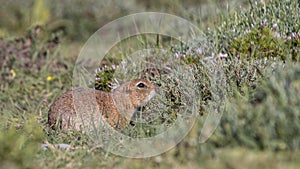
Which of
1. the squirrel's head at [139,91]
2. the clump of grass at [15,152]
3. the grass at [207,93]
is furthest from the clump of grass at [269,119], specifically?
the squirrel's head at [139,91]

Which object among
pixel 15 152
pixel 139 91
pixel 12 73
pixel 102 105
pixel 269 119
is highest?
pixel 12 73

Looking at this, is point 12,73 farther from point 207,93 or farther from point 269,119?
point 269,119

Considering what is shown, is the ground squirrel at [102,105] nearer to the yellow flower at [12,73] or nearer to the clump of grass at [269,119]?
the clump of grass at [269,119]

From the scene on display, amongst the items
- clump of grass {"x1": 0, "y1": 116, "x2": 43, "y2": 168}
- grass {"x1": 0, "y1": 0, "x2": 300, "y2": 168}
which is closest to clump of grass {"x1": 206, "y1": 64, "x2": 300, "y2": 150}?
grass {"x1": 0, "y1": 0, "x2": 300, "y2": 168}

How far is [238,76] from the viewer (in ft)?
18.3

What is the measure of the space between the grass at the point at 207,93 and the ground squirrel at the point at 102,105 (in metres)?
0.16

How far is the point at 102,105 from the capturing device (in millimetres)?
5852

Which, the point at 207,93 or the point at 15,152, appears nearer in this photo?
the point at 15,152

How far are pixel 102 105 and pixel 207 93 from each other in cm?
95

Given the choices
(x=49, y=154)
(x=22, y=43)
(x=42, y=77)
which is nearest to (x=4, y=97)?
(x=42, y=77)

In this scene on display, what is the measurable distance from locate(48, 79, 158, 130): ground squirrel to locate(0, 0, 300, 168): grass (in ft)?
0.54

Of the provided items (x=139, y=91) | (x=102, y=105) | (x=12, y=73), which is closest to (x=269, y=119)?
(x=139, y=91)

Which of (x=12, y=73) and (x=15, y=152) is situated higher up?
(x=12, y=73)

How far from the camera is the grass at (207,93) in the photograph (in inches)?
164
